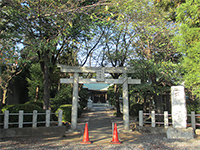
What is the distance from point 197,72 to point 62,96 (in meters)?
14.3

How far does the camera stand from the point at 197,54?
8273 mm

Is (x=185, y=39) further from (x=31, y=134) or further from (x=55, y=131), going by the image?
(x=31, y=134)

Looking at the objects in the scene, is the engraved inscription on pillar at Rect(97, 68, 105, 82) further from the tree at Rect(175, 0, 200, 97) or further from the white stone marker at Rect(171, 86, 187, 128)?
the tree at Rect(175, 0, 200, 97)

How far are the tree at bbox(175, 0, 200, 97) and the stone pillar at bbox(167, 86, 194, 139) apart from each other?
2.36 feet

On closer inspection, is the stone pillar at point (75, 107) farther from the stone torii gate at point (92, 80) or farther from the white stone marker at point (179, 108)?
the white stone marker at point (179, 108)

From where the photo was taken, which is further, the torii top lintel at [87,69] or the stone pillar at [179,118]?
the torii top lintel at [87,69]

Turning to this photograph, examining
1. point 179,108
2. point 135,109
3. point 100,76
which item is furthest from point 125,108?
point 135,109

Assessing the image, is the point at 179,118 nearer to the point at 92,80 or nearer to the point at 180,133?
the point at 180,133

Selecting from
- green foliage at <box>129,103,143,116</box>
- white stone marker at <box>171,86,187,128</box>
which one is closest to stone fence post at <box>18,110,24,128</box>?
white stone marker at <box>171,86,187,128</box>

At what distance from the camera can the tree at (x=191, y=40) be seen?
27.2 feet

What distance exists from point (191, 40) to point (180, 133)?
15.6ft

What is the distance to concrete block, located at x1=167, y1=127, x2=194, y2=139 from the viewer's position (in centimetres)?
788

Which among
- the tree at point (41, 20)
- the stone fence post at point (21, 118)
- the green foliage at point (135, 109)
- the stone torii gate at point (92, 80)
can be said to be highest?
the tree at point (41, 20)

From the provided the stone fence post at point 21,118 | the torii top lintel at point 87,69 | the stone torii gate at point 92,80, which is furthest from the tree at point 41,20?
the stone fence post at point 21,118
